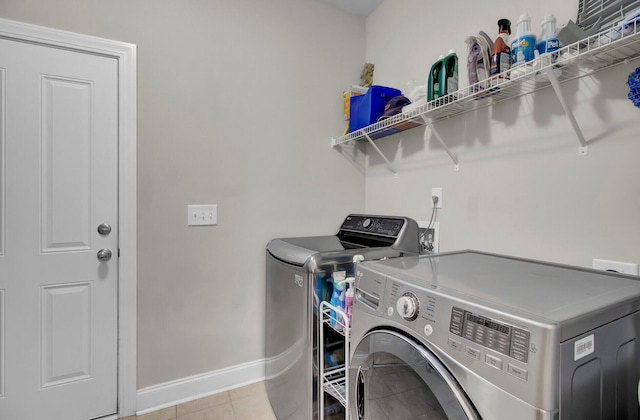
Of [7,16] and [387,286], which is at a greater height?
[7,16]

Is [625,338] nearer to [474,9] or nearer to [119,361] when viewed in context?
[474,9]

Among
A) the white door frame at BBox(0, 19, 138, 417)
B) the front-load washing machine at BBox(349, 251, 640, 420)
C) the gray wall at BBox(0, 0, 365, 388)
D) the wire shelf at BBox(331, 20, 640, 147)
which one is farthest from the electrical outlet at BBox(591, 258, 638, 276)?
the white door frame at BBox(0, 19, 138, 417)

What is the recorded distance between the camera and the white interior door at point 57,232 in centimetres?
148

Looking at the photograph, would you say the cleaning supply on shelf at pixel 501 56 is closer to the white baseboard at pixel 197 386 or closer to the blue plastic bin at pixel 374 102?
the blue plastic bin at pixel 374 102

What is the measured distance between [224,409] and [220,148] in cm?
152

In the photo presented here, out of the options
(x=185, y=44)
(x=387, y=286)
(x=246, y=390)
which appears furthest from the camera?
(x=246, y=390)

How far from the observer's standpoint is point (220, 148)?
190 centimetres

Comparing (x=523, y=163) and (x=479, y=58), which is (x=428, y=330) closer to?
(x=523, y=163)

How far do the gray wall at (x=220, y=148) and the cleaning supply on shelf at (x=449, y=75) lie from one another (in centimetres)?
96

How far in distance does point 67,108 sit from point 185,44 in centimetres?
71

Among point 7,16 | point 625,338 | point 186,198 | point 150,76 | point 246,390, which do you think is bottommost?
point 246,390

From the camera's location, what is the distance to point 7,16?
4.71 ft

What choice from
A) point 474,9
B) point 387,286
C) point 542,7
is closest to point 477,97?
point 542,7

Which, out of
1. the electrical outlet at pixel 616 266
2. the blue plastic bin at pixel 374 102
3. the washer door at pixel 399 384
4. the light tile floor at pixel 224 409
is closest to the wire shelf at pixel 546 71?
the blue plastic bin at pixel 374 102
